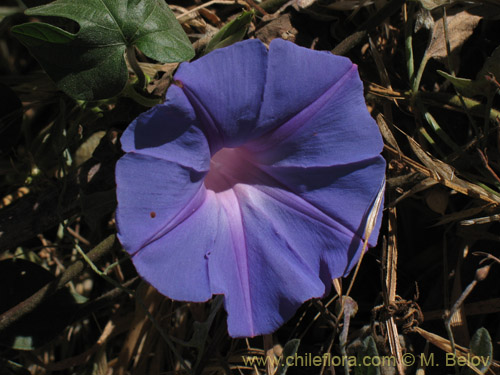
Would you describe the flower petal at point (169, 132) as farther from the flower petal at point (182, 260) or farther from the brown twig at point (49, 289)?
the brown twig at point (49, 289)

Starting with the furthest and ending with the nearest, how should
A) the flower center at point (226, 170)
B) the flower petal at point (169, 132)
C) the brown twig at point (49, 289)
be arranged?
1. the flower center at point (226, 170)
2. the brown twig at point (49, 289)
3. the flower petal at point (169, 132)

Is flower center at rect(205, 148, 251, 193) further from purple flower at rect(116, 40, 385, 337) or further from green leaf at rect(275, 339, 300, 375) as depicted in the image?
green leaf at rect(275, 339, 300, 375)

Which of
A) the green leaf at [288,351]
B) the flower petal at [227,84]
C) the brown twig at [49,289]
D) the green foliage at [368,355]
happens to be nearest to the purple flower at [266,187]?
the flower petal at [227,84]

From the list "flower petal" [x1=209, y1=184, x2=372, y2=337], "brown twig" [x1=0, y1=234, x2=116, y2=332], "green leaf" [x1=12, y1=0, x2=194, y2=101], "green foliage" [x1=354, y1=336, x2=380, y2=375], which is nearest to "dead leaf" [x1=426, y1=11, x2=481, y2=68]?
"flower petal" [x1=209, y1=184, x2=372, y2=337]

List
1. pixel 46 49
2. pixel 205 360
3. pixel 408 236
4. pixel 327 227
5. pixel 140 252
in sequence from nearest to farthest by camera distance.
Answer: pixel 140 252 < pixel 46 49 < pixel 327 227 < pixel 205 360 < pixel 408 236

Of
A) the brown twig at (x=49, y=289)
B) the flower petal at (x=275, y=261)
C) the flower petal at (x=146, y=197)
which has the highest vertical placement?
the flower petal at (x=146, y=197)

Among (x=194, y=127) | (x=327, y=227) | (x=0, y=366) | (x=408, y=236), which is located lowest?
(x=0, y=366)

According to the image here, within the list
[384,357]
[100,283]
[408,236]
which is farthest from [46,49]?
[408,236]

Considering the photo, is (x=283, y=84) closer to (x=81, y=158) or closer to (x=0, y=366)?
(x=81, y=158)
